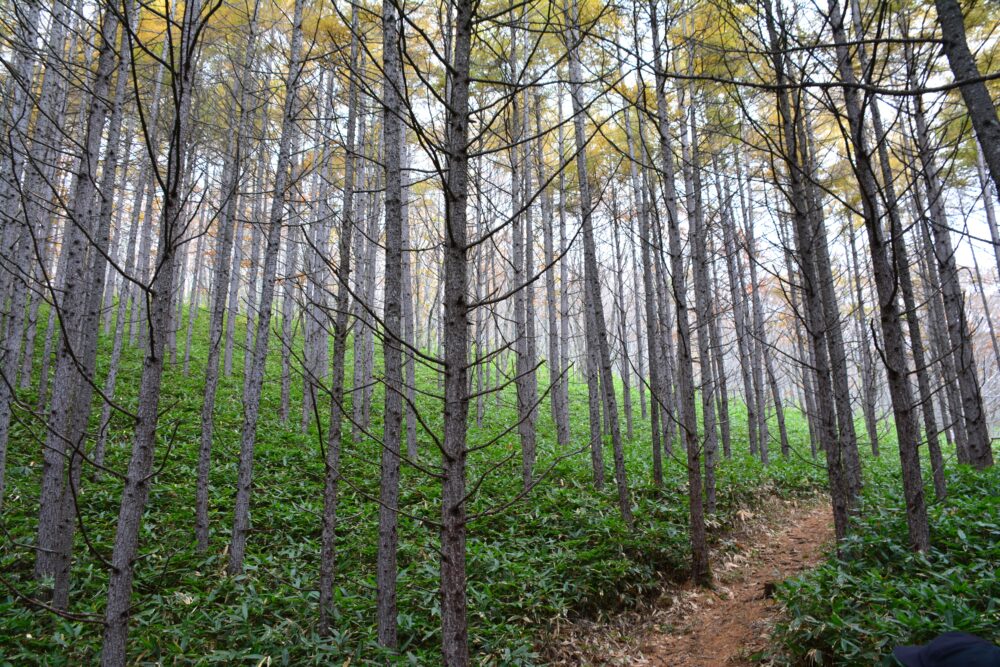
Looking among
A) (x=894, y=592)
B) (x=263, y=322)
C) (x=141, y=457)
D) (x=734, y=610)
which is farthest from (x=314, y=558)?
(x=894, y=592)

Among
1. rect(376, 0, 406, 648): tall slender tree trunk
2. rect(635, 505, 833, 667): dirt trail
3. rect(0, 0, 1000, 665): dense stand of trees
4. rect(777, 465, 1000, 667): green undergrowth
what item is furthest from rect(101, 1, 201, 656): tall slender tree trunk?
rect(635, 505, 833, 667): dirt trail

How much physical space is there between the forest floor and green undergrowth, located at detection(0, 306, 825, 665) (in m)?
0.23

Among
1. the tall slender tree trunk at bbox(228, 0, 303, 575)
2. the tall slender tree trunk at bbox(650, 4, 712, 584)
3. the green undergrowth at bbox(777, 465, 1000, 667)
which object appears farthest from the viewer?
the tall slender tree trunk at bbox(650, 4, 712, 584)

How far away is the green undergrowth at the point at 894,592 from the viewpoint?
339 centimetres

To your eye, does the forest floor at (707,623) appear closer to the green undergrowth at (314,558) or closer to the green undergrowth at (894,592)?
the green undergrowth at (314,558)

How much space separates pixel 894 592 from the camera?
12.9 ft

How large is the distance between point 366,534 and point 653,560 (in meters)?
3.62

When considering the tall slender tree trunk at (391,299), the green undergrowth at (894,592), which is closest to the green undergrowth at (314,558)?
the tall slender tree trunk at (391,299)

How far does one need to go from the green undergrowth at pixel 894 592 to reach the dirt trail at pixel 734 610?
0.46 metres

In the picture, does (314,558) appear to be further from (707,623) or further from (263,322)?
(707,623)

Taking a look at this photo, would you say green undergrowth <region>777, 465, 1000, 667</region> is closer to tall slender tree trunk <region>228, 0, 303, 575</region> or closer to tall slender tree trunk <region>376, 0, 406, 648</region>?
tall slender tree trunk <region>376, 0, 406, 648</region>

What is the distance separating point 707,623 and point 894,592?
5.99 feet

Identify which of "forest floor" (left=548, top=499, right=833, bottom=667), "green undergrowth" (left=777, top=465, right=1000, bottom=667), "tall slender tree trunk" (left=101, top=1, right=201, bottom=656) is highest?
"tall slender tree trunk" (left=101, top=1, right=201, bottom=656)

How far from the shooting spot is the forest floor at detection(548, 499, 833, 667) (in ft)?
15.3
